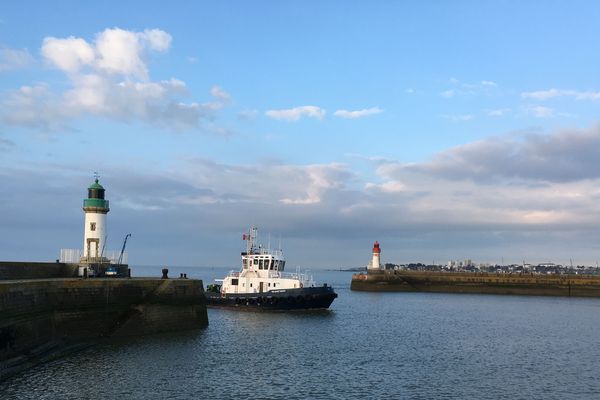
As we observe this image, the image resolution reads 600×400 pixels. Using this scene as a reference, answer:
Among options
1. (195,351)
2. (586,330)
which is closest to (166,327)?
(195,351)

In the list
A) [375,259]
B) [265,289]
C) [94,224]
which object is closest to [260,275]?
[265,289]

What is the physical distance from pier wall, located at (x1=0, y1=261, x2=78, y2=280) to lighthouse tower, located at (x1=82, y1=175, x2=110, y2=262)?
1971 millimetres

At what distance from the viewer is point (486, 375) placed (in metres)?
24.5

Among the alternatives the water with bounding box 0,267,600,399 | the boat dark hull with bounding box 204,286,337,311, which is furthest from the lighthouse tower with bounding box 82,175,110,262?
the boat dark hull with bounding box 204,286,337,311

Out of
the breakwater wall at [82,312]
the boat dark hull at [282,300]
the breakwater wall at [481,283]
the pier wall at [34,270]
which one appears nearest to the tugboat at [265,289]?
the boat dark hull at [282,300]

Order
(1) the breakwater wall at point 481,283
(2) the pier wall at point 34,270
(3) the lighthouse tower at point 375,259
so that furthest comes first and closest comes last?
(3) the lighthouse tower at point 375,259, (1) the breakwater wall at point 481,283, (2) the pier wall at point 34,270

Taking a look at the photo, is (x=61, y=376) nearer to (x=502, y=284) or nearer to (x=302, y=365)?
(x=302, y=365)

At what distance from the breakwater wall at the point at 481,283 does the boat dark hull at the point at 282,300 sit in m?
42.9

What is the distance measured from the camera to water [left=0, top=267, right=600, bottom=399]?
20750 mm

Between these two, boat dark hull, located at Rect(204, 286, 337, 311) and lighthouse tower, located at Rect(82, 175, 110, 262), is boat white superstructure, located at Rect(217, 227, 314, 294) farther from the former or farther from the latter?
lighthouse tower, located at Rect(82, 175, 110, 262)

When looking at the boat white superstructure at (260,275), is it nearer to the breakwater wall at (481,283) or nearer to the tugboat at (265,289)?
the tugboat at (265,289)

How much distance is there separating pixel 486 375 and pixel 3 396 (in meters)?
19.0

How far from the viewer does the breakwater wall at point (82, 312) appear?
22.0 meters

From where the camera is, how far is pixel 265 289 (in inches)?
1983
